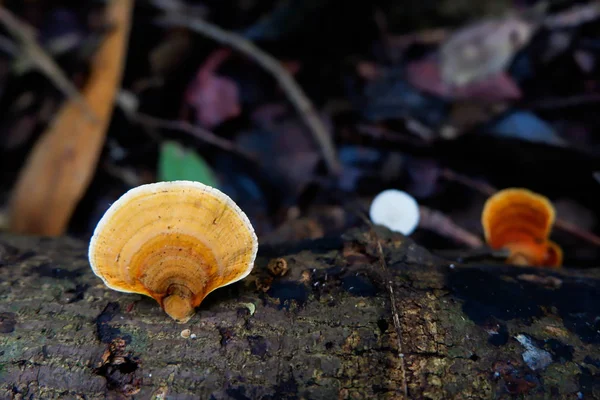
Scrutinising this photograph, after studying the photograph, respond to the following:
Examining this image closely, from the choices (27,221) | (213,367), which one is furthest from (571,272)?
(27,221)

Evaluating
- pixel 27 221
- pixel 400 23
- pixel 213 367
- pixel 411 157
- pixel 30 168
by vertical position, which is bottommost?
pixel 213 367

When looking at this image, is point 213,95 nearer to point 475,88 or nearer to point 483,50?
point 475,88

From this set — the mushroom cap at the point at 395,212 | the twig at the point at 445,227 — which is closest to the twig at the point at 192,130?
the mushroom cap at the point at 395,212

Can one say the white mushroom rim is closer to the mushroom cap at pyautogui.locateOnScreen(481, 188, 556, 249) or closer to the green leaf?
the mushroom cap at pyautogui.locateOnScreen(481, 188, 556, 249)

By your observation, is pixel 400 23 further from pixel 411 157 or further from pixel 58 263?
pixel 58 263

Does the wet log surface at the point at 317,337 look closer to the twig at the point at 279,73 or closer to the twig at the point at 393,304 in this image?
the twig at the point at 393,304

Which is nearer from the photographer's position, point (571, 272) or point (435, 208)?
point (571, 272)

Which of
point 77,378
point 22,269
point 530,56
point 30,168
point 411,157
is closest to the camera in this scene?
point 77,378
